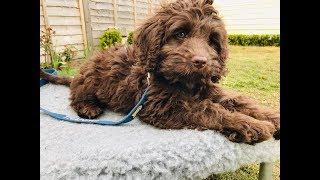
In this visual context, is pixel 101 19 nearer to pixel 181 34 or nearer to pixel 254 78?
pixel 254 78

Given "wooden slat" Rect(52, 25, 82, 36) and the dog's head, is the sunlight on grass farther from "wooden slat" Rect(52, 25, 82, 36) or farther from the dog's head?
"wooden slat" Rect(52, 25, 82, 36)

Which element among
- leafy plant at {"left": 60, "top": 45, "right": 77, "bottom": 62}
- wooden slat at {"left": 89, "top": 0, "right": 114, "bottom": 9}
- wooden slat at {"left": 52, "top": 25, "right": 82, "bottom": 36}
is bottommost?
leafy plant at {"left": 60, "top": 45, "right": 77, "bottom": 62}

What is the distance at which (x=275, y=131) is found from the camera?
2639mm

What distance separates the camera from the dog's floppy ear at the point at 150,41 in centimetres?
273

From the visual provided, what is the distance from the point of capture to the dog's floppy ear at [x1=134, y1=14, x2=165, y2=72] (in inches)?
107

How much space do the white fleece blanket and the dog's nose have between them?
1.51ft

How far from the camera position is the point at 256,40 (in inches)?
418

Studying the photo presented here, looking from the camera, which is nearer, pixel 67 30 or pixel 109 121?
pixel 109 121

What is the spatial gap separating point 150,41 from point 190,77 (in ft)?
1.53

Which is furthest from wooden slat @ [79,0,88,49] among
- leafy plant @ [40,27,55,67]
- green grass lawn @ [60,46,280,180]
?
leafy plant @ [40,27,55,67]

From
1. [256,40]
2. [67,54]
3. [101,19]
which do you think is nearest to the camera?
[67,54]

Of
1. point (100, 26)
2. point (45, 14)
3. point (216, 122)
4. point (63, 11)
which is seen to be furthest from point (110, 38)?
point (216, 122)

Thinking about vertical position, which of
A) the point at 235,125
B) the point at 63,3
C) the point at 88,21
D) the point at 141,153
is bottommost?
the point at 141,153
